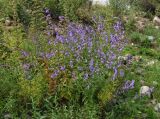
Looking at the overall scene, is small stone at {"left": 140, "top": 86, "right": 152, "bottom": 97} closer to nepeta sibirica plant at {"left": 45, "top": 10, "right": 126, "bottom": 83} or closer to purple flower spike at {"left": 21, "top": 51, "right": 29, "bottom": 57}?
nepeta sibirica plant at {"left": 45, "top": 10, "right": 126, "bottom": 83}

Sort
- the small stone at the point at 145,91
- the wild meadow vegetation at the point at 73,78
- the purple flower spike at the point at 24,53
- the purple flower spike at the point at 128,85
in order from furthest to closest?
the small stone at the point at 145,91
the purple flower spike at the point at 24,53
the purple flower spike at the point at 128,85
the wild meadow vegetation at the point at 73,78

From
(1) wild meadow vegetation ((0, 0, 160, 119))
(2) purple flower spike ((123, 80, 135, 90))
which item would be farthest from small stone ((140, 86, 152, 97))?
(2) purple flower spike ((123, 80, 135, 90))

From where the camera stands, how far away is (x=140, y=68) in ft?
20.2

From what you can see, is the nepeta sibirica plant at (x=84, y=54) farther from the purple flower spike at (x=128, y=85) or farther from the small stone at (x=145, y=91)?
the small stone at (x=145, y=91)

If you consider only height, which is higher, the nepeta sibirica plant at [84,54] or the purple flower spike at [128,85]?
the nepeta sibirica plant at [84,54]

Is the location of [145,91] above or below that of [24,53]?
below

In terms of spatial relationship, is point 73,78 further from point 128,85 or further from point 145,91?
point 145,91

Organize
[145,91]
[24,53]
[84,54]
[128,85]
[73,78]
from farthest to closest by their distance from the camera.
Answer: [145,91] < [84,54] < [24,53] < [128,85] < [73,78]

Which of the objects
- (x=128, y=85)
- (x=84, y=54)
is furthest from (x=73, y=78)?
(x=128, y=85)

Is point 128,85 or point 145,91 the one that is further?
point 145,91

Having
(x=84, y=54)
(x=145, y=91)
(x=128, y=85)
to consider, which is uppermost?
(x=84, y=54)

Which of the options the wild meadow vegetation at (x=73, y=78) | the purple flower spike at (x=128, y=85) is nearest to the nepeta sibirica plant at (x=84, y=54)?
the wild meadow vegetation at (x=73, y=78)

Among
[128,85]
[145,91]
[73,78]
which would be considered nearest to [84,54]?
[73,78]

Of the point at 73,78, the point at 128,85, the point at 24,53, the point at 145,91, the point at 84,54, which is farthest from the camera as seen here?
the point at 145,91
